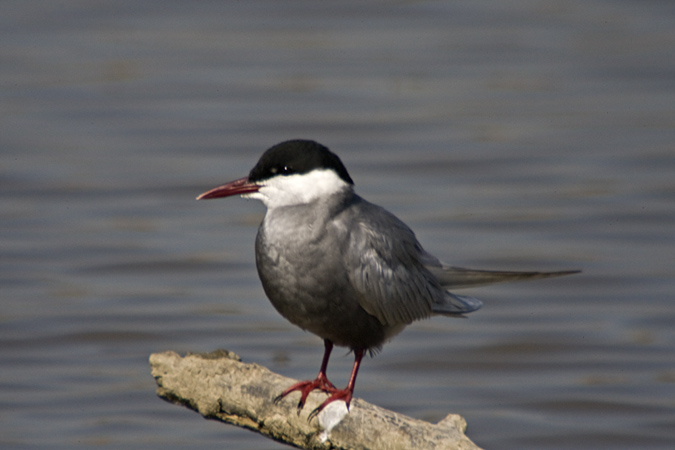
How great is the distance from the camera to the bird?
17.9 feet

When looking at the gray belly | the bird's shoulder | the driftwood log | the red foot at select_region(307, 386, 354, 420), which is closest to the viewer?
the driftwood log

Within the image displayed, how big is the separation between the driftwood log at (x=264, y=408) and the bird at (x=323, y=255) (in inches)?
3.5

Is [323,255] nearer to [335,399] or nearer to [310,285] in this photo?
[310,285]

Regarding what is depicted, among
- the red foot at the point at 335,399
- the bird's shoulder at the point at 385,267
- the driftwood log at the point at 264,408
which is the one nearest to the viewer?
the driftwood log at the point at 264,408

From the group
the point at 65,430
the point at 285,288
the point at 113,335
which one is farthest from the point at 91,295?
the point at 285,288

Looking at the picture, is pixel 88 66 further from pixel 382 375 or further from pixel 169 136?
pixel 382 375

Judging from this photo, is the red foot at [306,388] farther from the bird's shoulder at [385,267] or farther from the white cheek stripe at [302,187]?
the white cheek stripe at [302,187]

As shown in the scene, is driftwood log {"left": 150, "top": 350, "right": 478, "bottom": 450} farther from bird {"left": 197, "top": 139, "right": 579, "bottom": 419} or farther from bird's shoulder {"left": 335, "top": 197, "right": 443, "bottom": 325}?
bird's shoulder {"left": 335, "top": 197, "right": 443, "bottom": 325}

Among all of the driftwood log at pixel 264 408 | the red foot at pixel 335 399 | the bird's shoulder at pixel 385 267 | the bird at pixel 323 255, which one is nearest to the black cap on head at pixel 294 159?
the bird at pixel 323 255

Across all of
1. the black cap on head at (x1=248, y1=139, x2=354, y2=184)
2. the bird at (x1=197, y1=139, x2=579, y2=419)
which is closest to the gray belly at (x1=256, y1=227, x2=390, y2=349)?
the bird at (x1=197, y1=139, x2=579, y2=419)

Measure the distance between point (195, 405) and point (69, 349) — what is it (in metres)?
4.10

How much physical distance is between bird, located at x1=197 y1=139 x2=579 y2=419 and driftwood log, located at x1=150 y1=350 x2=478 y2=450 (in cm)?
9

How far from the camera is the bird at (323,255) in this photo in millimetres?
5457

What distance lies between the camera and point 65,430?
7.65 m
